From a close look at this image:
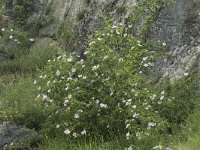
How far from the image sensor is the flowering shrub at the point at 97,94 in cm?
628

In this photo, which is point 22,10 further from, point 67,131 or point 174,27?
point 67,131

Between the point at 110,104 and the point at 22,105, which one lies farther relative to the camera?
the point at 22,105

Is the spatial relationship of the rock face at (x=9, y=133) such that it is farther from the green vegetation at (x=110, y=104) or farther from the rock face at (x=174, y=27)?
the rock face at (x=174, y=27)

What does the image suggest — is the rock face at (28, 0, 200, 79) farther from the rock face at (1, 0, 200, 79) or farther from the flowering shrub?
the flowering shrub

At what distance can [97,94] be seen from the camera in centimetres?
646

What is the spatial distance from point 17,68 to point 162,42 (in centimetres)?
432

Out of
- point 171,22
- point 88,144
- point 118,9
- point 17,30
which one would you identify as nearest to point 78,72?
point 88,144

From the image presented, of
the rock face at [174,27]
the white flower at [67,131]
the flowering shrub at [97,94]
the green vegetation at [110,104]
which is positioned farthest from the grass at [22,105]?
the rock face at [174,27]

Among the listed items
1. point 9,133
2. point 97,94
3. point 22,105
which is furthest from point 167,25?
point 9,133

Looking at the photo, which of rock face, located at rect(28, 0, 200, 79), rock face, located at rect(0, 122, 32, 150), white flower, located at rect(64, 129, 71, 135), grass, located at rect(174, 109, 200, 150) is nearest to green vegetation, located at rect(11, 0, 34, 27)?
rock face, located at rect(28, 0, 200, 79)

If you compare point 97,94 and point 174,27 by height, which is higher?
point 174,27

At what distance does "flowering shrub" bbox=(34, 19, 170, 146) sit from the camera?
6281 mm

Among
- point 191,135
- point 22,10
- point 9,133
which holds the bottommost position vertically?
point 9,133

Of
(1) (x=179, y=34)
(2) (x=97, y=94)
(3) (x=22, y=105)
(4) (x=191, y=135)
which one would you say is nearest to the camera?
(4) (x=191, y=135)
